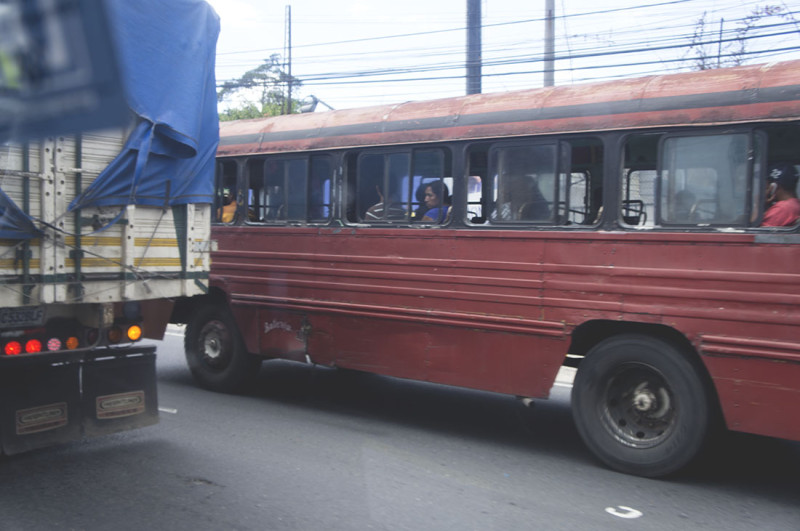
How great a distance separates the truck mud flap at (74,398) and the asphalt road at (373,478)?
33 cm

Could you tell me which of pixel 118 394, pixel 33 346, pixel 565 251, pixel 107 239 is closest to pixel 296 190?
pixel 107 239

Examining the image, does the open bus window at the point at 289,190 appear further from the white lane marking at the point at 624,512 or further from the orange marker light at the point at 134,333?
the white lane marking at the point at 624,512

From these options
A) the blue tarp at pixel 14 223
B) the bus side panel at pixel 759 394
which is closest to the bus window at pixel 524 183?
the bus side panel at pixel 759 394

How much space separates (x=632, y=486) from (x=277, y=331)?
398 centimetres

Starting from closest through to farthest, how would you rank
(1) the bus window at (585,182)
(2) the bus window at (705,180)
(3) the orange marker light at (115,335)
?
(2) the bus window at (705,180), (3) the orange marker light at (115,335), (1) the bus window at (585,182)

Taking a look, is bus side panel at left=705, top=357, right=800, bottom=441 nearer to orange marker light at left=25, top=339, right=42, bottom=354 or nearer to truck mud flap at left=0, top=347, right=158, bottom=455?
truck mud flap at left=0, top=347, right=158, bottom=455

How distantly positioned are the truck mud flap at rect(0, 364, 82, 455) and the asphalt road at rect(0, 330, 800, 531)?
33 cm

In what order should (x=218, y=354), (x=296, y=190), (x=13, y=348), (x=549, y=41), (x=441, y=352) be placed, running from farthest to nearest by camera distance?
(x=549, y=41), (x=218, y=354), (x=296, y=190), (x=441, y=352), (x=13, y=348)

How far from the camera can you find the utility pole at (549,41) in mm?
14266

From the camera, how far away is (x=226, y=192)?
8.23m

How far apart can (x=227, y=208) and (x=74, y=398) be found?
3.40m

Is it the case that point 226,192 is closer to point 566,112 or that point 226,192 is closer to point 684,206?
point 566,112

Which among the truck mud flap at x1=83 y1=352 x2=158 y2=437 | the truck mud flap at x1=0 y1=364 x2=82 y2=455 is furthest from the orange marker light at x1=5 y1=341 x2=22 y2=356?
the truck mud flap at x1=83 y1=352 x2=158 y2=437

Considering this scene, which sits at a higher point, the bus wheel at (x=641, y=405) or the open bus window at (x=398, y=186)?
the open bus window at (x=398, y=186)
